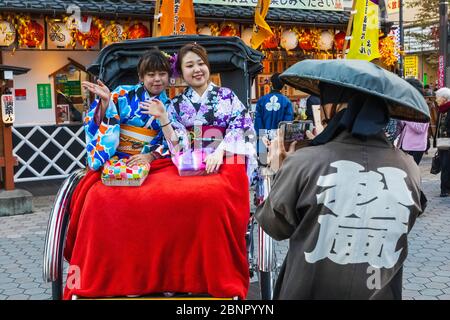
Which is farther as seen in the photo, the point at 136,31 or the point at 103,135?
the point at 136,31

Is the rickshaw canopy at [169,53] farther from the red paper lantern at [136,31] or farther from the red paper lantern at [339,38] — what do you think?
Result: the red paper lantern at [339,38]

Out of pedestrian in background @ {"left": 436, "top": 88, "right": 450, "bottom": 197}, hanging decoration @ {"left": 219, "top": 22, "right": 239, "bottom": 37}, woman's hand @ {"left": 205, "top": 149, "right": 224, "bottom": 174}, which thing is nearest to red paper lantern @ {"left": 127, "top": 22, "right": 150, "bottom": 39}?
hanging decoration @ {"left": 219, "top": 22, "right": 239, "bottom": 37}

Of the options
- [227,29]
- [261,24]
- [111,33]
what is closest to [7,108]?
[111,33]

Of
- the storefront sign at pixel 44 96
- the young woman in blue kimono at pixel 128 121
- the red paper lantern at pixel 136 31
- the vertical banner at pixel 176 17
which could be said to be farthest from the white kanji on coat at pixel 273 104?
the young woman in blue kimono at pixel 128 121

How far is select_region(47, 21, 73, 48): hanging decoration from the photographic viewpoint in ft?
30.0

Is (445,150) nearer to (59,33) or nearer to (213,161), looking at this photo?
(213,161)

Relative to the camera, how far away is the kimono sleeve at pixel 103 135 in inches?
133

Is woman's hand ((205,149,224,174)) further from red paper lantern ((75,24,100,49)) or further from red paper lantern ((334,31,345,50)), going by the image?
red paper lantern ((334,31,345,50))

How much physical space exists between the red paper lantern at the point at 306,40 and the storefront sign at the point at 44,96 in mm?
5269

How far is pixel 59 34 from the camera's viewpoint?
30.1 feet

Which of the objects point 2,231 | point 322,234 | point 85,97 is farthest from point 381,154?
point 85,97

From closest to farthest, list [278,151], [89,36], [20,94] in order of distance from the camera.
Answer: [278,151]
[89,36]
[20,94]

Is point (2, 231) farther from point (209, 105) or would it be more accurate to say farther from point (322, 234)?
point (322, 234)

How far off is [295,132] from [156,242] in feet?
3.30
